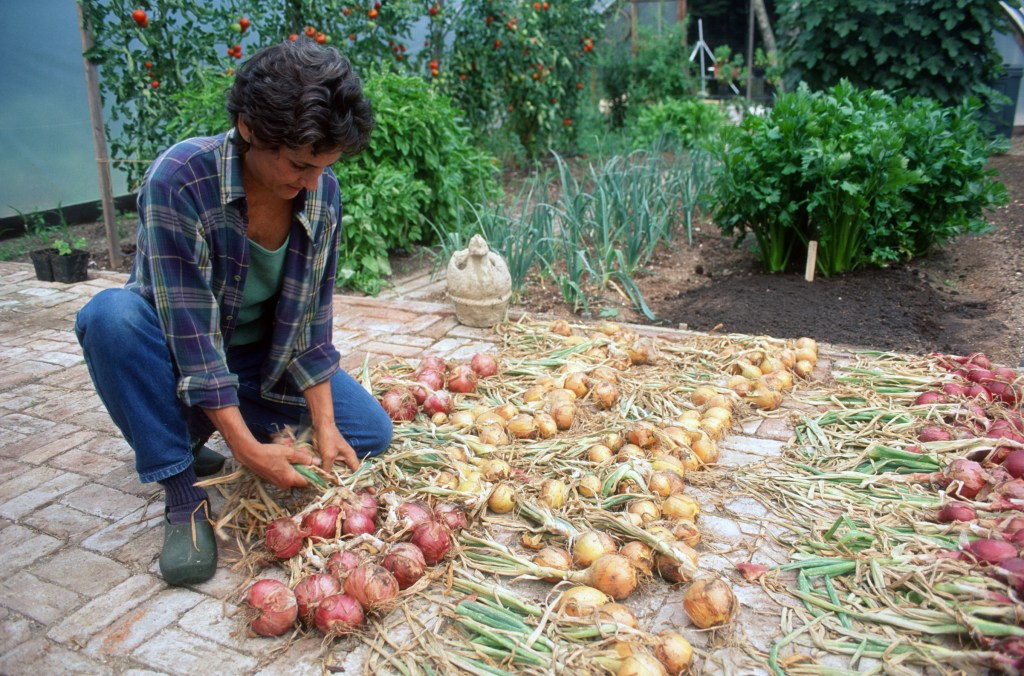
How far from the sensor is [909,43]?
5.94m

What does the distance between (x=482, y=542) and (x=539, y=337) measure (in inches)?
66.8

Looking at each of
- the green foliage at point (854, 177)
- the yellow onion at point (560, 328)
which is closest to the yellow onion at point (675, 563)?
the yellow onion at point (560, 328)

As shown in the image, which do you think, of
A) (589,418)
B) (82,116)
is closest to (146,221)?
(589,418)

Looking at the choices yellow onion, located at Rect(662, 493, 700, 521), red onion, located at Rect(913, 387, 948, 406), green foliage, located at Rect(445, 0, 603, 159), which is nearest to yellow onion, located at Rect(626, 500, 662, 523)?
yellow onion, located at Rect(662, 493, 700, 521)

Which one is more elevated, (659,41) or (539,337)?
(659,41)

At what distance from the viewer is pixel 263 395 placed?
2.34 meters

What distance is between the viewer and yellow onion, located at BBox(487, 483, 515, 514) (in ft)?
7.23

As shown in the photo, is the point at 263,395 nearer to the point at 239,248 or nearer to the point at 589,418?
the point at 239,248

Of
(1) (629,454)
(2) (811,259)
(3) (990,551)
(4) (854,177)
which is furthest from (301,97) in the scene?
(2) (811,259)

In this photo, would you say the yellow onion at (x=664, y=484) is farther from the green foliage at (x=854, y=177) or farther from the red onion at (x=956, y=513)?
the green foliage at (x=854, y=177)

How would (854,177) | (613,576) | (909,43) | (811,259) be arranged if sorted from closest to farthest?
(613,576), (854,177), (811,259), (909,43)

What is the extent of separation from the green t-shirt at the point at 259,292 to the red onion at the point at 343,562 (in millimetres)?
767

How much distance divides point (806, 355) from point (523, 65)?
583cm

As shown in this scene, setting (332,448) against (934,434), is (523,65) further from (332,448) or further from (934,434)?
(332,448)
